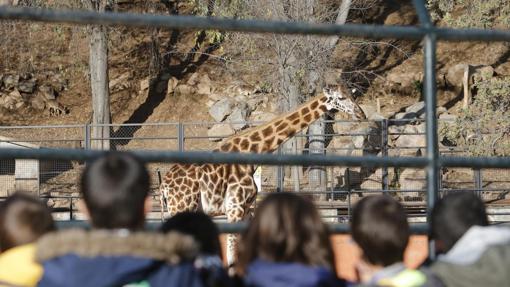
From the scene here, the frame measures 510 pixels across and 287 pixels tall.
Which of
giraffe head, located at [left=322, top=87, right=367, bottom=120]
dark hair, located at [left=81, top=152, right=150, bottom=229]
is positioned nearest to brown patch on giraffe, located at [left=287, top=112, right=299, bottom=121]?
giraffe head, located at [left=322, top=87, right=367, bottom=120]

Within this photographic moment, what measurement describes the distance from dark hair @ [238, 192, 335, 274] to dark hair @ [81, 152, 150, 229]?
39 centimetres

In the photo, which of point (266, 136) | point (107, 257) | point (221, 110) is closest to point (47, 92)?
point (221, 110)

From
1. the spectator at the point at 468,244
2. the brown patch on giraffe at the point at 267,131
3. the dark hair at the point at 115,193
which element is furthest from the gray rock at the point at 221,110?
the dark hair at the point at 115,193

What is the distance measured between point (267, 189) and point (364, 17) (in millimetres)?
11469

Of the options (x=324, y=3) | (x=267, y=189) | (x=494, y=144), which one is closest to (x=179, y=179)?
(x=267, y=189)

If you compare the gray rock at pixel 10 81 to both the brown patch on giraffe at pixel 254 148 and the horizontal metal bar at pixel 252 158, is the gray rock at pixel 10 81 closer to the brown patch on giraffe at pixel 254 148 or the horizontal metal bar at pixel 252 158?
the brown patch on giraffe at pixel 254 148

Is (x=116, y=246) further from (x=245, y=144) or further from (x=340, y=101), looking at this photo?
(x=340, y=101)

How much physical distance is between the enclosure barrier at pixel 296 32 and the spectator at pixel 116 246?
48 cm

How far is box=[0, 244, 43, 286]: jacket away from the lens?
3178mm

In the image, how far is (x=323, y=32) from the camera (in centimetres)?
386

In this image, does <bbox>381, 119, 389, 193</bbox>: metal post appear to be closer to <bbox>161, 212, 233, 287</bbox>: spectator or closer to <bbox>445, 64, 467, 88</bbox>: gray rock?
<bbox>445, 64, 467, 88</bbox>: gray rock

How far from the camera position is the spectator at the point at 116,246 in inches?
113

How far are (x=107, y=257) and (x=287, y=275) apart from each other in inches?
23.4

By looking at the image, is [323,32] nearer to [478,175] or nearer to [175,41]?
[478,175]
